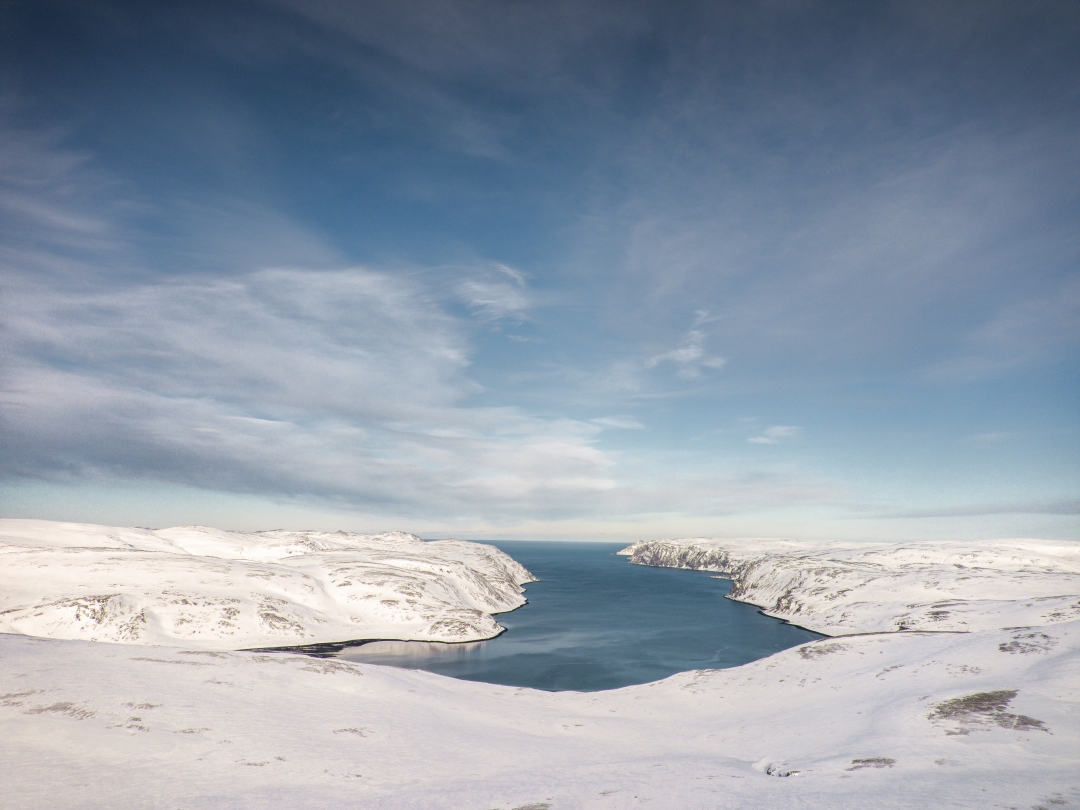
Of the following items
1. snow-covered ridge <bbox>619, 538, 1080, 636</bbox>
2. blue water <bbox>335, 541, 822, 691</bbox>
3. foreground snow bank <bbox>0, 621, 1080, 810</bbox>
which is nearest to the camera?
foreground snow bank <bbox>0, 621, 1080, 810</bbox>

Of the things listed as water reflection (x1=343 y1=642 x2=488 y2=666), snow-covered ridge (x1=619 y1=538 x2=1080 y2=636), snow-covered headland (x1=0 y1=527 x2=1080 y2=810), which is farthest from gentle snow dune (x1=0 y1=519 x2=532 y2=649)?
snow-covered ridge (x1=619 y1=538 x2=1080 y2=636)

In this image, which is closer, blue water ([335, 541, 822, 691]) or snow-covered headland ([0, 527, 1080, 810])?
snow-covered headland ([0, 527, 1080, 810])

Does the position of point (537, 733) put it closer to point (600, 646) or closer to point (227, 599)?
point (600, 646)

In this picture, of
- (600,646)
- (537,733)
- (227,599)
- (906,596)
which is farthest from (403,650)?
(906,596)

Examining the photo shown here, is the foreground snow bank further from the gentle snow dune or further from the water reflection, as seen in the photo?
the gentle snow dune

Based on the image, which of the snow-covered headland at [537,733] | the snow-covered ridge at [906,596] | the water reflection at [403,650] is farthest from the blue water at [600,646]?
the snow-covered headland at [537,733]

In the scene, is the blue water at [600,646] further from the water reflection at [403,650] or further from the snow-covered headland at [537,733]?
the snow-covered headland at [537,733]
